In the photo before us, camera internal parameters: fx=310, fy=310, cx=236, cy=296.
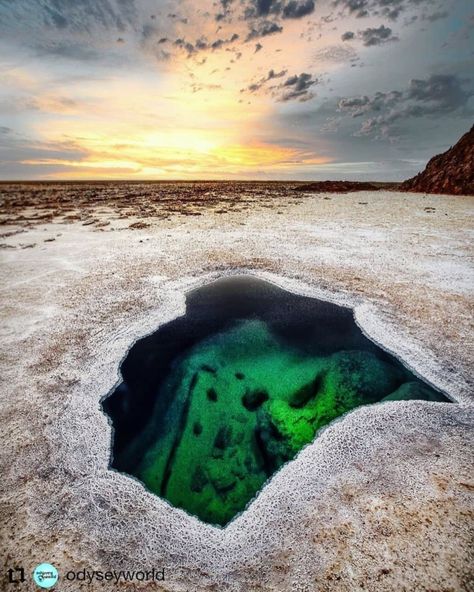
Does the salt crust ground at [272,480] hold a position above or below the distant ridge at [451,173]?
below

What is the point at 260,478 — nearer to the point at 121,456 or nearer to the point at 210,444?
the point at 210,444

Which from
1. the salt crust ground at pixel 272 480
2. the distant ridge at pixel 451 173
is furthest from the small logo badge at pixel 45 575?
the distant ridge at pixel 451 173

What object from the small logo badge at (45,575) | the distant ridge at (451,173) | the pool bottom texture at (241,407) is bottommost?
the pool bottom texture at (241,407)

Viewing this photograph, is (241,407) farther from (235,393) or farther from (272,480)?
(272,480)

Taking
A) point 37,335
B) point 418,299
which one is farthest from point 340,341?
point 37,335

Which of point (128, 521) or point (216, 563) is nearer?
point (216, 563)

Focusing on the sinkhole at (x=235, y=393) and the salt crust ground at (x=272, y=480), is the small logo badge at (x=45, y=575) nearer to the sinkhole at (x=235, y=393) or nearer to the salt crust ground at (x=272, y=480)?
the salt crust ground at (x=272, y=480)

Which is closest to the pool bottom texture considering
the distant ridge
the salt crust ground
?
the salt crust ground

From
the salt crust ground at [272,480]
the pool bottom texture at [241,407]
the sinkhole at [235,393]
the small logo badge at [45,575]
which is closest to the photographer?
the small logo badge at [45,575]
